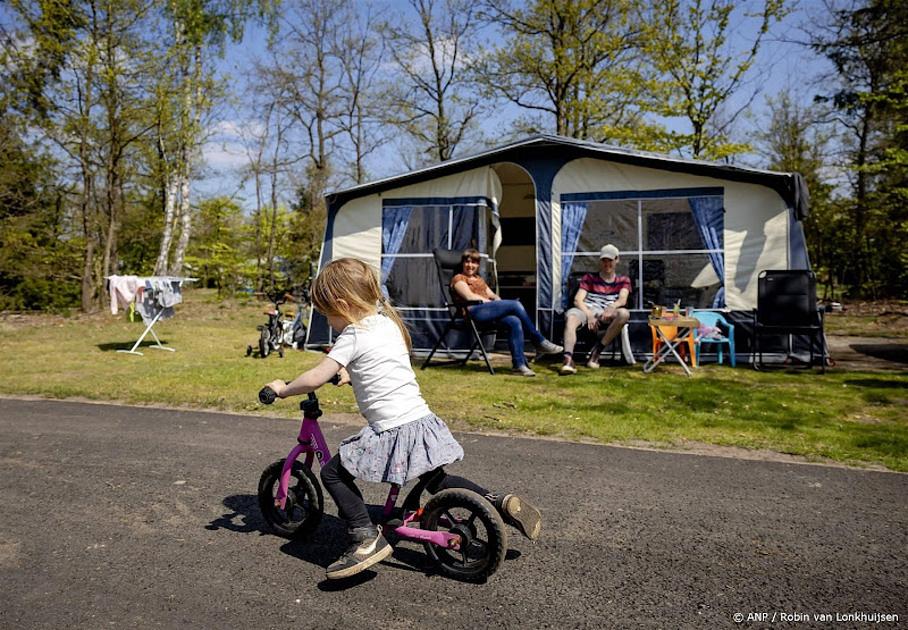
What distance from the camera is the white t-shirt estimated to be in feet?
8.34

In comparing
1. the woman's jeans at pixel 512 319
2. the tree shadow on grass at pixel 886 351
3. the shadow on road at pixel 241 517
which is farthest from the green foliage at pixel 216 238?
the shadow on road at pixel 241 517

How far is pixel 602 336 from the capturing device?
8.33m

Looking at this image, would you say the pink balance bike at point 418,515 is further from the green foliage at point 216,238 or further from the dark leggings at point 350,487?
the green foliage at point 216,238

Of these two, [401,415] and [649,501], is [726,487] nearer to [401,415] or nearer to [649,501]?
[649,501]

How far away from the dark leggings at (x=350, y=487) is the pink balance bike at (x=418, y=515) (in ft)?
0.16

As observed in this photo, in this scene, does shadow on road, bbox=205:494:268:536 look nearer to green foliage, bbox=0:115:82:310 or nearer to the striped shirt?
the striped shirt

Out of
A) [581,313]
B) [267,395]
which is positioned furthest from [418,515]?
[581,313]

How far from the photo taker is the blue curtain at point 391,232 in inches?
372

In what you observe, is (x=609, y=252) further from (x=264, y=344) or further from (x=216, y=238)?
(x=216, y=238)

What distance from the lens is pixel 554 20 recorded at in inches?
771

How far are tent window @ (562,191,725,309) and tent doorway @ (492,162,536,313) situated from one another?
2.74 m

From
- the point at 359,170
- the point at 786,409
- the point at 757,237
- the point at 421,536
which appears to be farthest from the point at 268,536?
the point at 359,170

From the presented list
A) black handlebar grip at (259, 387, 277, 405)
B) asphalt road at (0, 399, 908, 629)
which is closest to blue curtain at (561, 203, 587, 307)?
asphalt road at (0, 399, 908, 629)

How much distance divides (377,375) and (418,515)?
1.83 feet
